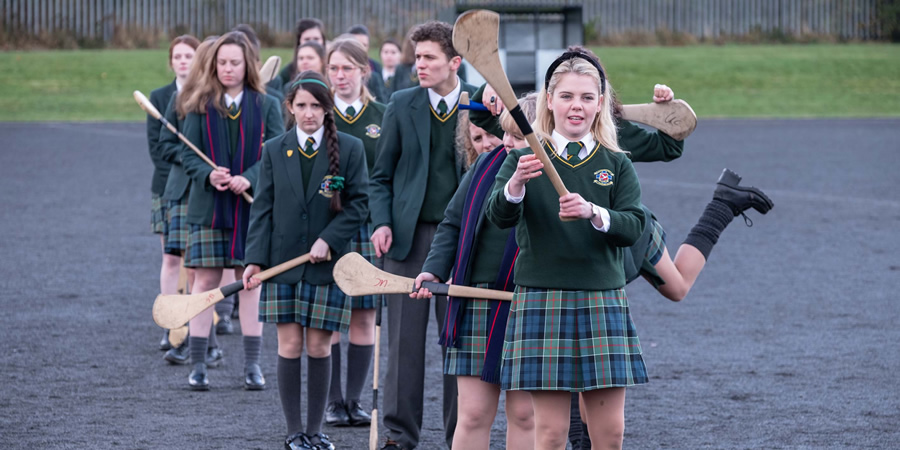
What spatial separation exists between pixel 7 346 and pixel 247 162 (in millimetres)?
1815

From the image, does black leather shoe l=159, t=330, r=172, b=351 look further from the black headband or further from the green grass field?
the green grass field

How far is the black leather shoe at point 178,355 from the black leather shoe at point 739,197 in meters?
3.00

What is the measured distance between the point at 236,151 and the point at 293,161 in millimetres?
1250

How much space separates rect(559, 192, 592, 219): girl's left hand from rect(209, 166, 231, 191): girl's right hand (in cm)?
296

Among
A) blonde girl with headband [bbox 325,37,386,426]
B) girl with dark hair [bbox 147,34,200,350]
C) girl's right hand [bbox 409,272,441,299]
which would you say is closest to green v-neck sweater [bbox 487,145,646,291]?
girl's right hand [bbox 409,272,441,299]

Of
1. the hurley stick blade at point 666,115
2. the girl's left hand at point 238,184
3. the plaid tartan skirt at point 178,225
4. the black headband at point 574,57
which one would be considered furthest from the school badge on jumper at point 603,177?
the plaid tartan skirt at point 178,225

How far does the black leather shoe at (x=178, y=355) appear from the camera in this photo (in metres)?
6.28

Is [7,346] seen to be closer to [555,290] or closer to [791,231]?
[555,290]

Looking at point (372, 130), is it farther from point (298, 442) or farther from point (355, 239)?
point (298, 442)

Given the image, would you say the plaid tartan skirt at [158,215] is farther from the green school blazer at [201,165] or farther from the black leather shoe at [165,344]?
the green school blazer at [201,165]

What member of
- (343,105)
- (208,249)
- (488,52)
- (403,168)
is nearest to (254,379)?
(208,249)

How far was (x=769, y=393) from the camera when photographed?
5594mm

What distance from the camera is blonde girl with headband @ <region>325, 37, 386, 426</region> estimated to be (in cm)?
527

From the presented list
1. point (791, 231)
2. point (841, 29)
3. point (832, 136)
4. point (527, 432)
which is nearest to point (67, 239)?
point (791, 231)
